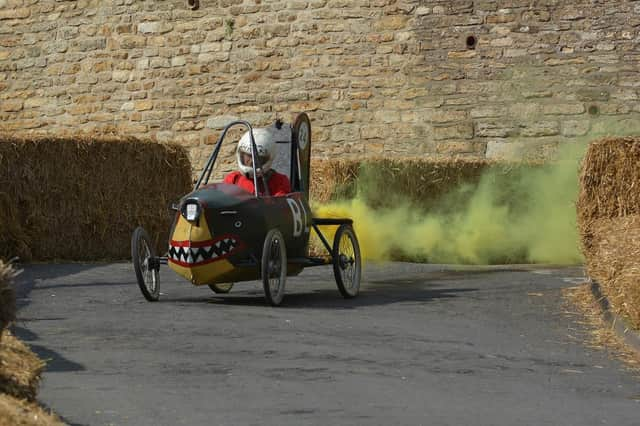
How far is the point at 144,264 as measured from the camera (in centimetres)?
1030

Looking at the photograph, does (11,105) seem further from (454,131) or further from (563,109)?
(563,109)

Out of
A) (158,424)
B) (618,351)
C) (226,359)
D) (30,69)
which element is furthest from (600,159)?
(30,69)

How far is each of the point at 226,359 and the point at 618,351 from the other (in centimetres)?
245

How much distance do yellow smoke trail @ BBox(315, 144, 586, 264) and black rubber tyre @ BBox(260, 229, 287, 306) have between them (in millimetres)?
5362

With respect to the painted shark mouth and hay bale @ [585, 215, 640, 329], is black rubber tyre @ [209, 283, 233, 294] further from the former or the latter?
hay bale @ [585, 215, 640, 329]

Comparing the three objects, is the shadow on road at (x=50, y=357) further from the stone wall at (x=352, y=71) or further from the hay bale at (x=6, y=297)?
the stone wall at (x=352, y=71)

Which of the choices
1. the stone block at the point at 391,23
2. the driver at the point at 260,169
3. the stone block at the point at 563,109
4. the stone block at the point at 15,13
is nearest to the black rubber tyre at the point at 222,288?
the driver at the point at 260,169

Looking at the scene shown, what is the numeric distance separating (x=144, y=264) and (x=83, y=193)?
5505 millimetres

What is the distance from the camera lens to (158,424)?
5.59 meters

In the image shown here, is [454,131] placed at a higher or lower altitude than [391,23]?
lower

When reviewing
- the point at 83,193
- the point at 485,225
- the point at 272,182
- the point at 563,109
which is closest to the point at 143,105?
the point at 83,193

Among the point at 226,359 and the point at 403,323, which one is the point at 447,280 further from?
the point at 226,359

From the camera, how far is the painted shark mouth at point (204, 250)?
32.7 ft

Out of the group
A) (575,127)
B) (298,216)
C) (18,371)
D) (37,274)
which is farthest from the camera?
(575,127)
